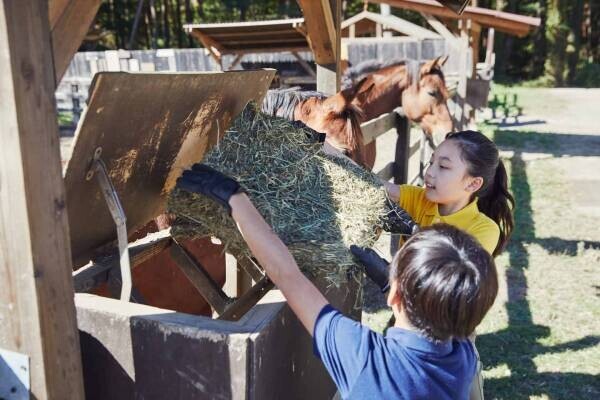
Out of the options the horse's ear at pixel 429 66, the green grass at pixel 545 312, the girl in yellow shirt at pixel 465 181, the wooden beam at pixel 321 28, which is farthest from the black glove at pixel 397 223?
the horse's ear at pixel 429 66

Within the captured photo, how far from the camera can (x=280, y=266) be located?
1.44 metres

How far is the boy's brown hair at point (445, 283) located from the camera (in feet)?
4.03

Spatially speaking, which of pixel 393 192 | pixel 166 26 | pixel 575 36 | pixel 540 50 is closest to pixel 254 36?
pixel 393 192

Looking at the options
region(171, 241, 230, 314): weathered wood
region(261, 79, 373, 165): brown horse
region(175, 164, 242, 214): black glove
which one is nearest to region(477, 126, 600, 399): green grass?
region(261, 79, 373, 165): brown horse

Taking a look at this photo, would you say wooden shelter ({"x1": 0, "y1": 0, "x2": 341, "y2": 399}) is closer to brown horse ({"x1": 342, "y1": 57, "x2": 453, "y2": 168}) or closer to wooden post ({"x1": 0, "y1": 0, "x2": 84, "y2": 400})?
wooden post ({"x1": 0, "y1": 0, "x2": 84, "y2": 400})

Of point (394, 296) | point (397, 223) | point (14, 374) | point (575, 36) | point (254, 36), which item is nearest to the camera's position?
point (14, 374)

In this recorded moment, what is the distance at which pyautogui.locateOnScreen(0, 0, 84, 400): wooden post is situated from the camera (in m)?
1.06

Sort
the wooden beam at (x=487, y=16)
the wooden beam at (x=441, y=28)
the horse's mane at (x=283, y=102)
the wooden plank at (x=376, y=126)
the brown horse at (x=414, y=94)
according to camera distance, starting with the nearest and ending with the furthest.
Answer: the horse's mane at (x=283, y=102) → the wooden plank at (x=376, y=126) → the brown horse at (x=414, y=94) → the wooden beam at (x=487, y=16) → the wooden beam at (x=441, y=28)

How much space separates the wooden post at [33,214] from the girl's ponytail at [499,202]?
1840 mm

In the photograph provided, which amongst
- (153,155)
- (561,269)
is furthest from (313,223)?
(561,269)

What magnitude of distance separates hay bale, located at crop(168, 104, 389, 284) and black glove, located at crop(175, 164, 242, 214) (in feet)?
0.74

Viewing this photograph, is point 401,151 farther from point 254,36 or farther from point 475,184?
point 254,36

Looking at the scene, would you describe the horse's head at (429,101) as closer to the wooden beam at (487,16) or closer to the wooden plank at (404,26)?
the wooden beam at (487,16)

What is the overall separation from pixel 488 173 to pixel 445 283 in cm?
110
